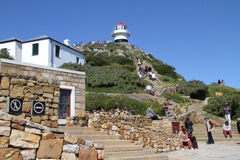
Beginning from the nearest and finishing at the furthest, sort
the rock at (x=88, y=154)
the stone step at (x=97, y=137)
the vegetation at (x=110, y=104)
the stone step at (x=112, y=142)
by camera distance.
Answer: the rock at (x=88, y=154)
the stone step at (x=112, y=142)
the stone step at (x=97, y=137)
the vegetation at (x=110, y=104)

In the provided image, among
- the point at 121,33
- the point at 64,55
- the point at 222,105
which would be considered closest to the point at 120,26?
the point at 121,33

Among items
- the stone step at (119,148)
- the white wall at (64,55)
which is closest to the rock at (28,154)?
the stone step at (119,148)

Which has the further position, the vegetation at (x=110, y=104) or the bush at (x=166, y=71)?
the bush at (x=166, y=71)

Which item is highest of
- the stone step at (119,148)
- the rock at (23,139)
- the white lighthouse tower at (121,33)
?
the white lighthouse tower at (121,33)

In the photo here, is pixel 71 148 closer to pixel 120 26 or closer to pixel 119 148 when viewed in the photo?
pixel 119 148

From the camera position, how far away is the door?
43.1ft

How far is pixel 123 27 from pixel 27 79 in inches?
3179

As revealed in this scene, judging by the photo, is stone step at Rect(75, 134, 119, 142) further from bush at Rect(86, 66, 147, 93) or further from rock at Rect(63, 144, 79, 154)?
bush at Rect(86, 66, 147, 93)

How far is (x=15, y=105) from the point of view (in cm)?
796

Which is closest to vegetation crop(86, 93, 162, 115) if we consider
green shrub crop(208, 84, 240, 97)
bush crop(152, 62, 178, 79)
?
green shrub crop(208, 84, 240, 97)

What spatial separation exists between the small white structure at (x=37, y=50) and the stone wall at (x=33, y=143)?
31.6 metres

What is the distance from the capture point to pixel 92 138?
10.7m

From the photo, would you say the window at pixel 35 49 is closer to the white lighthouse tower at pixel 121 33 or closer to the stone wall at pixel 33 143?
the stone wall at pixel 33 143

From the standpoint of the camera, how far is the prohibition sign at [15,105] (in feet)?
Answer: 25.8
